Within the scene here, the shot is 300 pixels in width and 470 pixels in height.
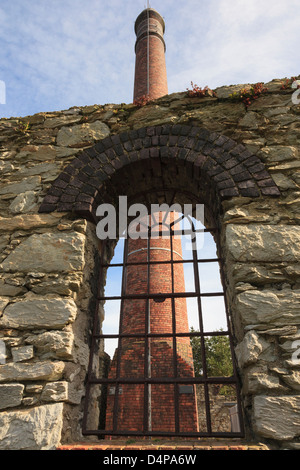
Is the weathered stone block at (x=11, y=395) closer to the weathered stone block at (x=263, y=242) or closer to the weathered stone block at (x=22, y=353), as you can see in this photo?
the weathered stone block at (x=22, y=353)

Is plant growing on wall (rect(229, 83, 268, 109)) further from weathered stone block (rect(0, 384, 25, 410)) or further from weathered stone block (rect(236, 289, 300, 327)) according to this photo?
weathered stone block (rect(0, 384, 25, 410))

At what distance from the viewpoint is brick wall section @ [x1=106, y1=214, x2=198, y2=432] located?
5.76 metres

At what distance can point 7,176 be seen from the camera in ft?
10.1

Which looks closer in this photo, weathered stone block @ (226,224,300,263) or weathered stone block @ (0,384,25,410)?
weathered stone block @ (0,384,25,410)

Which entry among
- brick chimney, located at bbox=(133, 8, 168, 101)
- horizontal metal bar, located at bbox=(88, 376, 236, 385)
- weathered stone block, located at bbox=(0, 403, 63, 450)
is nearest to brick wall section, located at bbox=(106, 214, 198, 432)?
horizontal metal bar, located at bbox=(88, 376, 236, 385)

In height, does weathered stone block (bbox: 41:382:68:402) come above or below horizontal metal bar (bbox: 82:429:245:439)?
above

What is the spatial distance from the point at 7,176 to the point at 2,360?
1.83 m

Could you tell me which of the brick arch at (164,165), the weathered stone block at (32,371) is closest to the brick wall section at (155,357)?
the brick arch at (164,165)

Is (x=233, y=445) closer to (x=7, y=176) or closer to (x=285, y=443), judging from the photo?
(x=285, y=443)

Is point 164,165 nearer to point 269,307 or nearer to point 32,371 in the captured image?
point 269,307

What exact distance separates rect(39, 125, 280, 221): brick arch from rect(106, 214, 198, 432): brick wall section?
2570 mm
